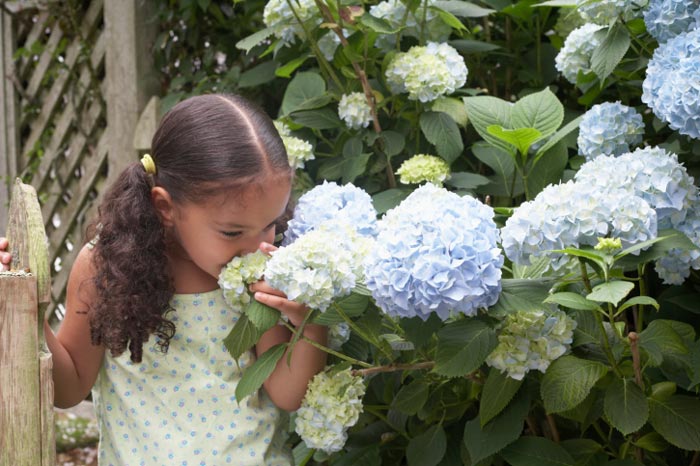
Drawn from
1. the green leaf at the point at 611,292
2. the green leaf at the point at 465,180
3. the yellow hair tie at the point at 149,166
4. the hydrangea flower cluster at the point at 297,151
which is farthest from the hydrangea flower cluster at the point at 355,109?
the green leaf at the point at 611,292

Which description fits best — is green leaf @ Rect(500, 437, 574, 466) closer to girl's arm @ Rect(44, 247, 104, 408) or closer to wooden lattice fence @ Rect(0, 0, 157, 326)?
girl's arm @ Rect(44, 247, 104, 408)

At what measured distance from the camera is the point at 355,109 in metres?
2.06

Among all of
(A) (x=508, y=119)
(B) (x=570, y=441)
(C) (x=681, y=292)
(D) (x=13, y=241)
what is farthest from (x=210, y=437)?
(C) (x=681, y=292)

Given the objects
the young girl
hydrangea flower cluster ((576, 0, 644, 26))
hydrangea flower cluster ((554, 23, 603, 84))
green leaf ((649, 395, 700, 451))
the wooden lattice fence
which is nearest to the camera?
green leaf ((649, 395, 700, 451))

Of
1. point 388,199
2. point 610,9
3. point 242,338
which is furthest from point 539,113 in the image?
point 242,338

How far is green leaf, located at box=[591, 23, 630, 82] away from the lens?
5.42 ft

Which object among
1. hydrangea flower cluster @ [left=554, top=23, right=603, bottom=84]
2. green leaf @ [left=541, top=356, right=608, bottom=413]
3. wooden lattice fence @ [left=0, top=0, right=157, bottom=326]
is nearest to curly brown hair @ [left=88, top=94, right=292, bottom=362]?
green leaf @ [left=541, top=356, right=608, bottom=413]

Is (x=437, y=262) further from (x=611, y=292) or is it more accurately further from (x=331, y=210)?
(x=331, y=210)

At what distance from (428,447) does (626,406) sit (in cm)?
40

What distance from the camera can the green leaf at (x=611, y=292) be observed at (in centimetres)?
119

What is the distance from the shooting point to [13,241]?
5.09 ft

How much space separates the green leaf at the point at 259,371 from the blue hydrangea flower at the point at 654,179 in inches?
21.4

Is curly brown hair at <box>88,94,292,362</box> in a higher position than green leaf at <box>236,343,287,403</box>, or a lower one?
higher

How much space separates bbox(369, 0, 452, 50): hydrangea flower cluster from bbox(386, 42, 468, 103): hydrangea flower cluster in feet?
0.28
